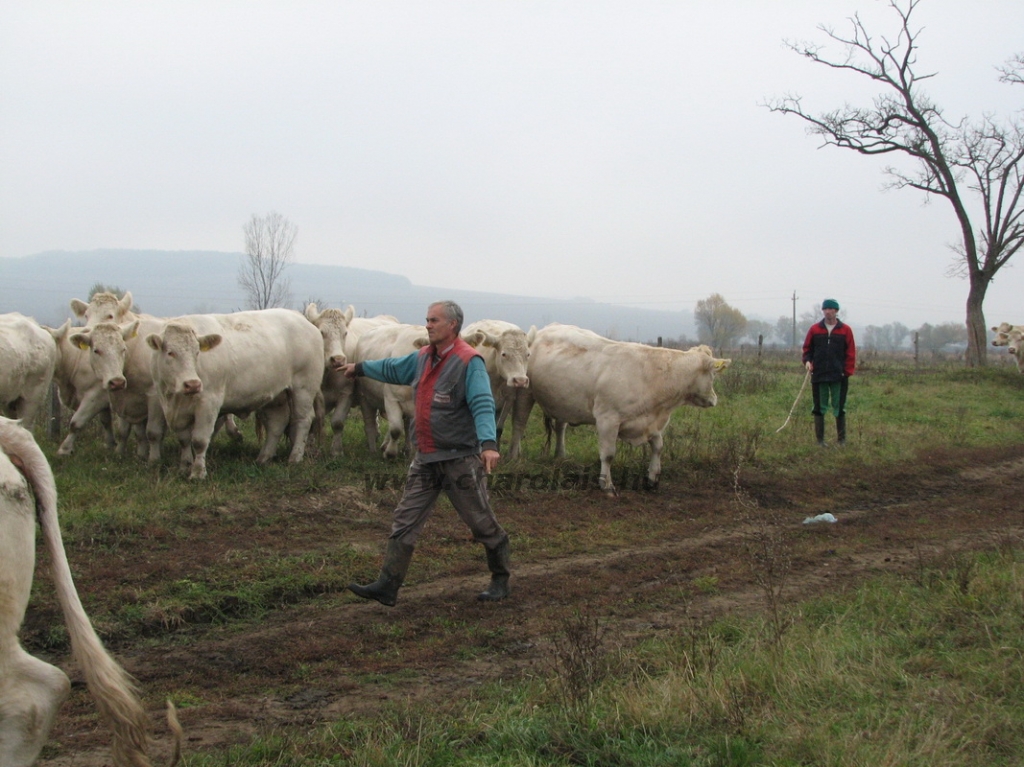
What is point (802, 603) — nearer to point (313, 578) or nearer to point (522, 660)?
point (522, 660)

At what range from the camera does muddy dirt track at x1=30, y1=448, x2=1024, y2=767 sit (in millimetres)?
5047

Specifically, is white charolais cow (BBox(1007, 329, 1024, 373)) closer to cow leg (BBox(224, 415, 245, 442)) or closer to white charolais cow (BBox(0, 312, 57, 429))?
cow leg (BBox(224, 415, 245, 442))

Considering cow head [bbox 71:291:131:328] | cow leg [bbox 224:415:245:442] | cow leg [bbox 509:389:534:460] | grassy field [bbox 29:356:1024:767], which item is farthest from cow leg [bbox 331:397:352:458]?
cow head [bbox 71:291:131:328]

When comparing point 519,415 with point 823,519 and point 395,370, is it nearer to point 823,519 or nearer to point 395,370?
point 823,519

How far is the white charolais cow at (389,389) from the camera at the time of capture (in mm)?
11922

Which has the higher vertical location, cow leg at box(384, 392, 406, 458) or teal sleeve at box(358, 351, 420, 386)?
teal sleeve at box(358, 351, 420, 386)

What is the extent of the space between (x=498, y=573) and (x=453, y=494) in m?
0.71

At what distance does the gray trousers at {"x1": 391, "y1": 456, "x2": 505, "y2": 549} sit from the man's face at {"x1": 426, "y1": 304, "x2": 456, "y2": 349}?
0.87m

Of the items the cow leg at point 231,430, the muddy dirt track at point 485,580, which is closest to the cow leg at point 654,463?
the muddy dirt track at point 485,580

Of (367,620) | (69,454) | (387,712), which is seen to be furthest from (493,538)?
(69,454)

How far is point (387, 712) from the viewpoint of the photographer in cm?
461

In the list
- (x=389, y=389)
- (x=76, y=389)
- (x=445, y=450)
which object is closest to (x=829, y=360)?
(x=389, y=389)

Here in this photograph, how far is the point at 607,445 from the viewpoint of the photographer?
11.4 m

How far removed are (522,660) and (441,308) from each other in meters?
2.48
